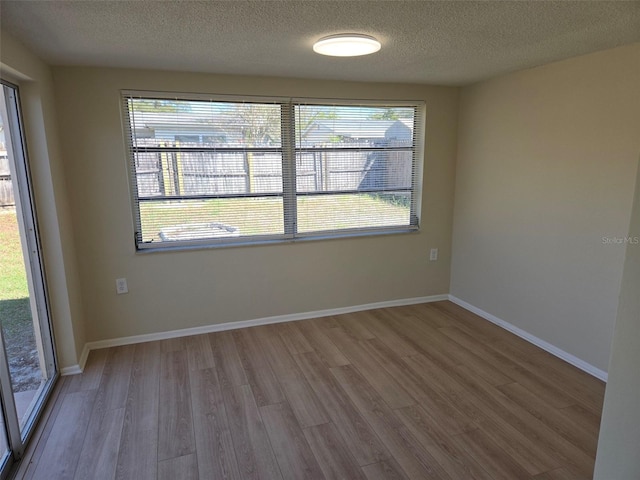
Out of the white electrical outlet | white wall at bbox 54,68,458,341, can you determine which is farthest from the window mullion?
the white electrical outlet

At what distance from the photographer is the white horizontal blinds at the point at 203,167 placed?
3072 millimetres

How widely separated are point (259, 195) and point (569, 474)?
8.99ft

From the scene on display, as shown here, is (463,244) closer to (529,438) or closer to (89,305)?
(529,438)

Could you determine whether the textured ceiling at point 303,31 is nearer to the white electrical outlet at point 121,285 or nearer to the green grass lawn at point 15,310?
the green grass lawn at point 15,310

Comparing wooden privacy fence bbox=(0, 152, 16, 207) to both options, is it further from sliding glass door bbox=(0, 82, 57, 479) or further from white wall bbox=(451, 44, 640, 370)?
white wall bbox=(451, 44, 640, 370)

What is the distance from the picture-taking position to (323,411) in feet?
Answer: 7.84

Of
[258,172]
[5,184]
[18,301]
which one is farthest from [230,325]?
[5,184]

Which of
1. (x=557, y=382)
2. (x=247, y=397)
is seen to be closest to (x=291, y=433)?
(x=247, y=397)

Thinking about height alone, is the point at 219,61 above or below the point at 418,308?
above

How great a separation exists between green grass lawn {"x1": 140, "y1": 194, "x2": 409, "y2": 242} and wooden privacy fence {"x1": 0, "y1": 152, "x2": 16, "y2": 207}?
96 cm

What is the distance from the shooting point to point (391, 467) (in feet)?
6.41

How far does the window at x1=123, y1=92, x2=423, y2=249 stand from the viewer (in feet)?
10.2

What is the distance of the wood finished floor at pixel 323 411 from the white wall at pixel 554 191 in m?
0.39

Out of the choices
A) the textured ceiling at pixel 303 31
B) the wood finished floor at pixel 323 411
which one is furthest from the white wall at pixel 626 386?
the textured ceiling at pixel 303 31
